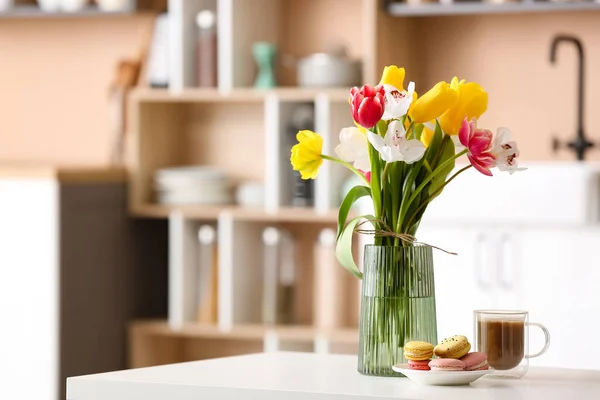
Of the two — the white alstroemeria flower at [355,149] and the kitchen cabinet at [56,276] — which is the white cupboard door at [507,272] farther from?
the white alstroemeria flower at [355,149]

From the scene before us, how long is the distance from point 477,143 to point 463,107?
6cm

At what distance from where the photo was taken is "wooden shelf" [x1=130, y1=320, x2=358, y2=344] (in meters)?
3.57

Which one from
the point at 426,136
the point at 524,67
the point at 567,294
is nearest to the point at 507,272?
the point at 567,294

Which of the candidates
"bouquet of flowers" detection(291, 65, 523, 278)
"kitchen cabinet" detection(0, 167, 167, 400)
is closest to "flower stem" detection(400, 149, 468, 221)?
"bouquet of flowers" detection(291, 65, 523, 278)

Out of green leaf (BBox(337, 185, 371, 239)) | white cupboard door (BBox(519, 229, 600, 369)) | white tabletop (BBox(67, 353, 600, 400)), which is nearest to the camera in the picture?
white tabletop (BBox(67, 353, 600, 400))

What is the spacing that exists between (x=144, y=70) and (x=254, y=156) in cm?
49

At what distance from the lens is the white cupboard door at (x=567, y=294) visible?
10.2 feet

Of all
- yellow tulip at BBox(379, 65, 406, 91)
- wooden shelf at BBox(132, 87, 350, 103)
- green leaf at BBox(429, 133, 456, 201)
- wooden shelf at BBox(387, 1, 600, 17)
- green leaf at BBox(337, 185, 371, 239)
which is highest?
wooden shelf at BBox(387, 1, 600, 17)

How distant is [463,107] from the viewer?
1650 millimetres

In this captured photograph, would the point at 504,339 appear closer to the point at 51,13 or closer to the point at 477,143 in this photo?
the point at 477,143

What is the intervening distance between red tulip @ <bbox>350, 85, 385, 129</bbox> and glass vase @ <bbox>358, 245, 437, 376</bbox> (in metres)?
0.19

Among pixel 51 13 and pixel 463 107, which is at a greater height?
pixel 51 13

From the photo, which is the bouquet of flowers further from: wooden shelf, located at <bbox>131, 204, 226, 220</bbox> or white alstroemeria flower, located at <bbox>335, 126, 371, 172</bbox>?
wooden shelf, located at <bbox>131, 204, 226, 220</bbox>

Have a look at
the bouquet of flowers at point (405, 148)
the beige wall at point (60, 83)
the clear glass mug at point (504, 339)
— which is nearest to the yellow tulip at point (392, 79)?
the bouquet of flowers at point (405, 148)
